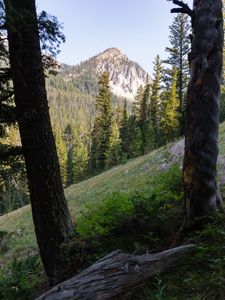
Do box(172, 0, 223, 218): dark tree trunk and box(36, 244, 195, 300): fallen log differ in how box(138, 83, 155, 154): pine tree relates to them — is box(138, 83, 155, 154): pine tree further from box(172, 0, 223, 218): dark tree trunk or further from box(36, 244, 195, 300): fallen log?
box(36, 244, 195, 300): fallen log

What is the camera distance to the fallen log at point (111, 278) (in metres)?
4.39

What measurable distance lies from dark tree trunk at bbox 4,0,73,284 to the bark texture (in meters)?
2.26

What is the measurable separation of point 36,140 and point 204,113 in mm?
2794

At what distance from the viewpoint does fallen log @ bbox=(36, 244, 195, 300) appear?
173 inches

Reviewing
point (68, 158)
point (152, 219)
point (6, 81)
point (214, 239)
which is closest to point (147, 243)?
point (152, 219)

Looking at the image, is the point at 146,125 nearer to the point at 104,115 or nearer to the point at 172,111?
the point at 104,115

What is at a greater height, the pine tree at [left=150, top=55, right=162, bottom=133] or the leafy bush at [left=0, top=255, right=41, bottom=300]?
the pine tree at [left=150, top=55, right=162, bottom=133]

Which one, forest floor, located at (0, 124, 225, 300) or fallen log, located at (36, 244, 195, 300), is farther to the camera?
forest floor, located at (0, 124, 225, 300)

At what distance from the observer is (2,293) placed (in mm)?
5758

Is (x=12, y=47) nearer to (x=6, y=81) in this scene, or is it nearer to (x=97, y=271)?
(x=6, y=81)

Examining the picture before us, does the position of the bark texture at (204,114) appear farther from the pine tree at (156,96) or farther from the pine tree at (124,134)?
the pine tree at (124,134)

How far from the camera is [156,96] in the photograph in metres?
58.7

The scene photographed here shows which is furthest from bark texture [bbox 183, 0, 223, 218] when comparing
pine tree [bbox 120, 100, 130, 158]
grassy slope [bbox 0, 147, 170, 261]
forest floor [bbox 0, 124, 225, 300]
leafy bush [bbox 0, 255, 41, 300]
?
pine tree [bbox 120, 100, 130, 158]

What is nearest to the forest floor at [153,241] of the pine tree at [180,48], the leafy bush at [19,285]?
the leafy bush at [19,285]
